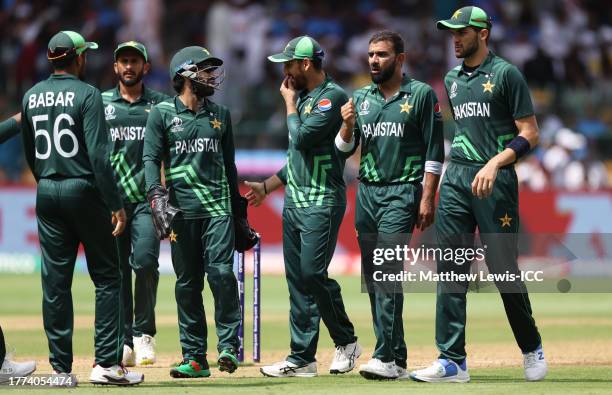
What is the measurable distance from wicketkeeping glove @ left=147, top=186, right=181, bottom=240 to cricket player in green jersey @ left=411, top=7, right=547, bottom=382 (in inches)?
81.3

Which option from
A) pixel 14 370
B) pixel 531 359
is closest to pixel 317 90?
pixel 531 359

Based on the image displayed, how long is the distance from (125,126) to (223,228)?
2.10 meters

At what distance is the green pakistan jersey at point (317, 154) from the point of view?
10477mm

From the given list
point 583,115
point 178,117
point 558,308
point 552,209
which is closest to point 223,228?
point 178,117

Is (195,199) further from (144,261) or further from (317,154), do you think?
(144,261)

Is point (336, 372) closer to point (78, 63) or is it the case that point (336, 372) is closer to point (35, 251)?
point (78, 63)

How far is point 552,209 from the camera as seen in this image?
21828mm

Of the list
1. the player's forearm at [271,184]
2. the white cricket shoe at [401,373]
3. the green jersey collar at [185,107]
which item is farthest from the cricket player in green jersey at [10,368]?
the white cricket shoe at [401,373]

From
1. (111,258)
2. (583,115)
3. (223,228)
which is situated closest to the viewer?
(111,258)

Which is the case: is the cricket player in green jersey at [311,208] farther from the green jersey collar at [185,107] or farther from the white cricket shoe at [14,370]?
the white cricket shoe at [14,370]

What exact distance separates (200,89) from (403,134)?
1.63 meters

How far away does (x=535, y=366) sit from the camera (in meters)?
10.1

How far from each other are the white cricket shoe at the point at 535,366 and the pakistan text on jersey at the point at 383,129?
1970mm

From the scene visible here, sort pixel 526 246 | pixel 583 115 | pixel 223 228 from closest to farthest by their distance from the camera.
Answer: pixel 223 228 → pixel 526 246 → pixel 583 115
